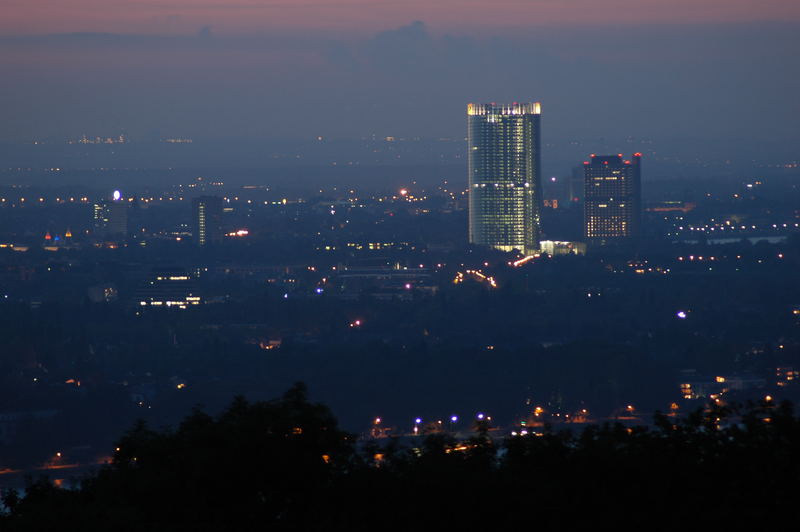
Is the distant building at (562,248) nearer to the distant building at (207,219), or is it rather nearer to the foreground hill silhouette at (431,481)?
the distant building at (207,219)

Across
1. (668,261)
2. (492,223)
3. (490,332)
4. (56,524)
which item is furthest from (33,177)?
(56,524)

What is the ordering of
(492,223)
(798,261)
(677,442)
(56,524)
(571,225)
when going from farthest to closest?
(571,225) → (492,223) → (798,261) → (677,442) → (56,524)

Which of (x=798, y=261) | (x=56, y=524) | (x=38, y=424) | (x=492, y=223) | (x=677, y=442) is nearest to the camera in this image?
(x=56, y=524)

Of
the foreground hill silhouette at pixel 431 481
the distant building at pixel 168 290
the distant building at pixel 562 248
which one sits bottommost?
the distant building at pixel 168 290

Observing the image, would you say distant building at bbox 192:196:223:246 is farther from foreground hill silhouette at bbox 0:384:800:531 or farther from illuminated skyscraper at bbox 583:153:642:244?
foreground hill silhouette at bbox 0:384:800:531

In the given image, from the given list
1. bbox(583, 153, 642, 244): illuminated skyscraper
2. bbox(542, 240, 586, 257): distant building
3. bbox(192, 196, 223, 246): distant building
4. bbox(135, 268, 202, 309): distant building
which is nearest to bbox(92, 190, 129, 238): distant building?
bbox(192, 196, 223, 246): distant building

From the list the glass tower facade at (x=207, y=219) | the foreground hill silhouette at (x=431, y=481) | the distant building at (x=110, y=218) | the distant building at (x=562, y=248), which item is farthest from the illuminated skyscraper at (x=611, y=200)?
the foreground hill silhouette at (x=431, y=481)

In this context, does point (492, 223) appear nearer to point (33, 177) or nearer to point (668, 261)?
point (668, 261)
